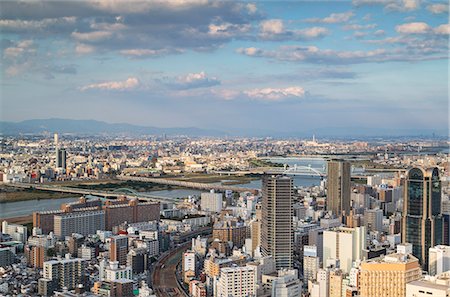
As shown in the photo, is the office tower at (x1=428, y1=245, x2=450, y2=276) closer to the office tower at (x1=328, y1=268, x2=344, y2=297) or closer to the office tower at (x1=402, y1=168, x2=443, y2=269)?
the office tower at (x1=402, y1=168, x2=443, y2=269)

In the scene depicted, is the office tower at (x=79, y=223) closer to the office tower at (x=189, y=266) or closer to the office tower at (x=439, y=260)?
the office tower at (x=189, y=266)

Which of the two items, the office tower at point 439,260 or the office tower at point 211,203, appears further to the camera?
the office tower at point 211,203

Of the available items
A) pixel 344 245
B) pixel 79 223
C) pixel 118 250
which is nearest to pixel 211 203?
pixel 79 223

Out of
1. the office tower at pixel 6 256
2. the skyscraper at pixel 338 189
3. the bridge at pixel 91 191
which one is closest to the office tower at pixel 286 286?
the office tower at pixel 6 256

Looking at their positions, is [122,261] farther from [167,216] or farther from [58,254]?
[167,216]

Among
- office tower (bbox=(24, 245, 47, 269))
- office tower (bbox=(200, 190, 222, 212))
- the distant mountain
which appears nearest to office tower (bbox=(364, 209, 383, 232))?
office tower (bbox=(200, 190, 222, 212))

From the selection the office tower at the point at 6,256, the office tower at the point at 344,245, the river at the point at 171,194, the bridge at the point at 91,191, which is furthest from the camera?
the bridge at the point at 91,191

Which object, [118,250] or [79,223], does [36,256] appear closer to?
[118,250]
